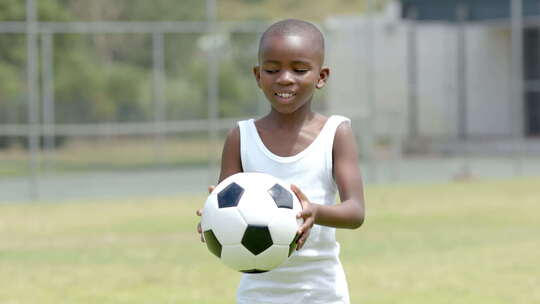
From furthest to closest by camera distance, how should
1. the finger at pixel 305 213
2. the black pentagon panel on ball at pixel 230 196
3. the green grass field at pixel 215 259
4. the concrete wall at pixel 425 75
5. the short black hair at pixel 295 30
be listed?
the concrete wall at pixel 425 75 → the green grass field at pixel 215 259 → the short black hair at pixel 295 30 → the black pentagon panel on ball at pixel 230 196 → the finger at pixel 305 213

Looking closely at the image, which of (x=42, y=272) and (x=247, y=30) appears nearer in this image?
(x=42, y=272)

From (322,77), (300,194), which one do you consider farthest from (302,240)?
(322,77)

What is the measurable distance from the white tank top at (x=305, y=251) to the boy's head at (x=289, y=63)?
0.63ft

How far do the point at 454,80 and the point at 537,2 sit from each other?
2.59 meters

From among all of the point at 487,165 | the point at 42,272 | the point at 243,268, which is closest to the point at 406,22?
the point at 487,165

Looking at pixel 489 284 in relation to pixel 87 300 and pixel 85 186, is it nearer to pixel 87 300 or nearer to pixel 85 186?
pixel 87 300

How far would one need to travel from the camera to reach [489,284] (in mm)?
7805

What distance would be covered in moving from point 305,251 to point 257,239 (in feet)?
1.04

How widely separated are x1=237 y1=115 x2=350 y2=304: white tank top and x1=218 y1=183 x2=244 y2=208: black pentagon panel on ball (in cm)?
24

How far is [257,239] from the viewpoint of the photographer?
3.41 m

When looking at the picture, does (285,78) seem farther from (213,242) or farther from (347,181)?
(213,242)

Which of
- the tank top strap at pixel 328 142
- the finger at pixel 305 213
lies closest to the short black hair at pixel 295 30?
the tank top strap at pixel 328 142

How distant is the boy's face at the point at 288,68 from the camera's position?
3.52 metres

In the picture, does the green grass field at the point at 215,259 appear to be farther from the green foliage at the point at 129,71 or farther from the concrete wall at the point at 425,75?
the concrete wall at the point at 425,75
